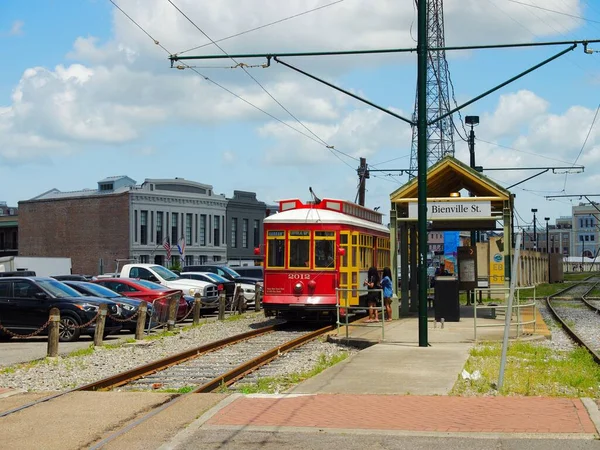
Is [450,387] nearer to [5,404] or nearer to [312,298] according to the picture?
[5,404]

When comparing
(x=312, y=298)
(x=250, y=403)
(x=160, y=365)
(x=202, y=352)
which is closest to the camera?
(x=250, y=403)

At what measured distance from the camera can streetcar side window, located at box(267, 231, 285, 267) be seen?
81.7 feet

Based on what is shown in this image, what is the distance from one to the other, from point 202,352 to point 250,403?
7723 mm

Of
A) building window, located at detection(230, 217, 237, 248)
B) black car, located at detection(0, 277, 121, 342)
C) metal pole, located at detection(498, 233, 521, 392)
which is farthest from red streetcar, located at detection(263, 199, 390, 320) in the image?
building window, located at detection(230, 217, 237, 248)

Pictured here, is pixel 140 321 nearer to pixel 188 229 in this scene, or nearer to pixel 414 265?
pixel 414 265

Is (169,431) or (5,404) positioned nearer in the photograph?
(169,431)

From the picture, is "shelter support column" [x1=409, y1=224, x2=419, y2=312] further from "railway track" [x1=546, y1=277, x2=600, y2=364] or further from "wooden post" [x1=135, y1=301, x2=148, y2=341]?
"wooden post" [x1=135, y1=301, x2=148, y2=341]

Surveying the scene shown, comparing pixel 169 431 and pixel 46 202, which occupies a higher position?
pixel 46 202

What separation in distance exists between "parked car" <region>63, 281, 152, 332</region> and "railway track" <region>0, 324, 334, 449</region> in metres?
3.07

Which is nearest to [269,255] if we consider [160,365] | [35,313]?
[35,313]

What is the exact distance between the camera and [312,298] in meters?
24.5

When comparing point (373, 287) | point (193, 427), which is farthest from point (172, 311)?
point (193, 427)

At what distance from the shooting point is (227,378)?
13.9m

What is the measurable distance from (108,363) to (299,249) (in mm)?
8588
